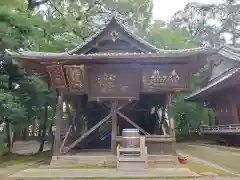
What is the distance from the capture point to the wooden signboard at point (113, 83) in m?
11.8

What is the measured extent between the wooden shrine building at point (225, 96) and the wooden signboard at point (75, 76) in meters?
8.25

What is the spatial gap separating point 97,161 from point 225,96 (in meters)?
12.6

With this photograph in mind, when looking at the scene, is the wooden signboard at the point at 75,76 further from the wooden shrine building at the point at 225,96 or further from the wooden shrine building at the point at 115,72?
the wooden shrine building at the point at 225,96

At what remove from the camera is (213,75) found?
25984 mm

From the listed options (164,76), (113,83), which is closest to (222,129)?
(164,76)

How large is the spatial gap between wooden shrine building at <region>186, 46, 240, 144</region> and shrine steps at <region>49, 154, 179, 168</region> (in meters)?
6.57

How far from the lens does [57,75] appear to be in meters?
11.3

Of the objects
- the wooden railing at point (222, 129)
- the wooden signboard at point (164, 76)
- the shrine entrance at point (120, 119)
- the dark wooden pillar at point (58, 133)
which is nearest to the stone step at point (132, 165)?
the dark wooden pillar at point (58, 133)

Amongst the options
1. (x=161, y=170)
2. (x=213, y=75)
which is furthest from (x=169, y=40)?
(x=161, y=170)

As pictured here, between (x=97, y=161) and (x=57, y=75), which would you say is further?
(x=57, y=75)

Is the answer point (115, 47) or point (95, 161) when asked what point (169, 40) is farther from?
point (95, 161)

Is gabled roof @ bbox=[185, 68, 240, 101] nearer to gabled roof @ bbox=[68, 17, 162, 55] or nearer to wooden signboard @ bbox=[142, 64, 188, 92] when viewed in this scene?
wooden signboard @ bbox=[142, 64, 188, 92]

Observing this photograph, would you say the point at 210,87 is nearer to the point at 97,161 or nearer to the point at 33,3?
the point at 97,161

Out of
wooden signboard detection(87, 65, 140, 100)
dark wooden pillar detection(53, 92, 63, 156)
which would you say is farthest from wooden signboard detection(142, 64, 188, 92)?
dark wooden pillar detection(53, 92, 63, 156)
